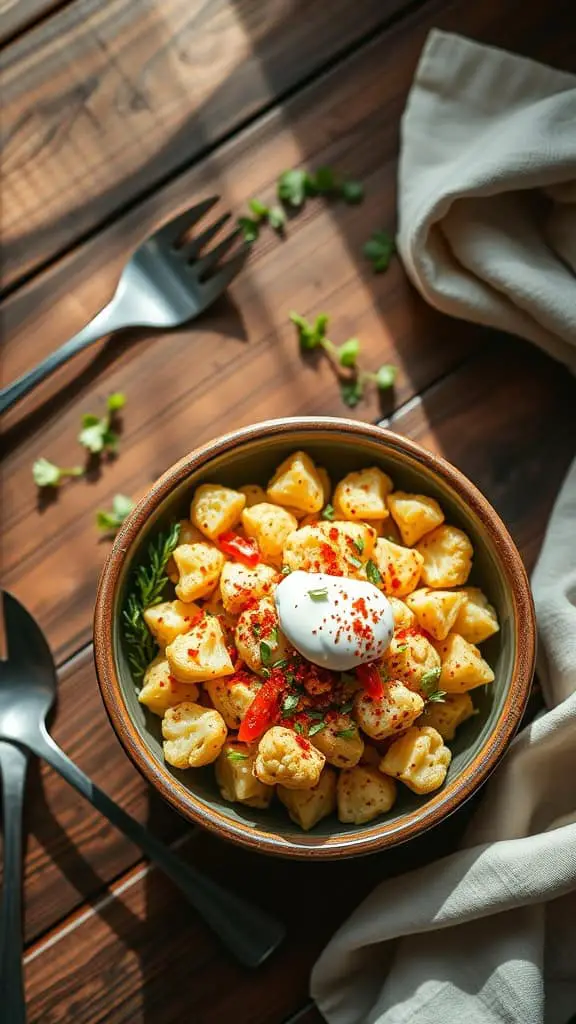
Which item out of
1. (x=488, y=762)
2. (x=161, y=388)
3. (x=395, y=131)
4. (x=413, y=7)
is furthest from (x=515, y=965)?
(x=413, y=7)

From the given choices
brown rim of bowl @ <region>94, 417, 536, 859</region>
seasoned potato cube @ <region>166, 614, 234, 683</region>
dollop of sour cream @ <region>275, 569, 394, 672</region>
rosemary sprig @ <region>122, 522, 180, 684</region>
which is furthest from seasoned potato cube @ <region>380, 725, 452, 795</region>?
rosemary sprig @ <region>122, 522, 180, 684</region>

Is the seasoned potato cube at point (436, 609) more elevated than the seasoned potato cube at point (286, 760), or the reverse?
the seasoned potato cube at point (286, 760)

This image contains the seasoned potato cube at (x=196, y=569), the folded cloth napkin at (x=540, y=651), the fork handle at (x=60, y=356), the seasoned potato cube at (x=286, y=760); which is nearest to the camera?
the seasoned potato cube at (x=286, y=760)

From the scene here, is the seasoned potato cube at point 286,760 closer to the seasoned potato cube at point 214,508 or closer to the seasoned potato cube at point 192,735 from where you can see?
the seasoned potato cube at point 192,735

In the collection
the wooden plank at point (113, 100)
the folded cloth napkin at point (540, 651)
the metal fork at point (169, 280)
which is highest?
the wooden plank at point (113, 100)

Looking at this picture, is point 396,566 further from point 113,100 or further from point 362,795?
point 113,100

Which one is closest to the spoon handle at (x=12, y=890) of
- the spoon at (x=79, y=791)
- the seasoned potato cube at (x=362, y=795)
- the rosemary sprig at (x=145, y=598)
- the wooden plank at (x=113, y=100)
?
the spoon at (x=79, y=791)

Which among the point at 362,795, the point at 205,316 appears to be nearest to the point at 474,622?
the point at 362,795
